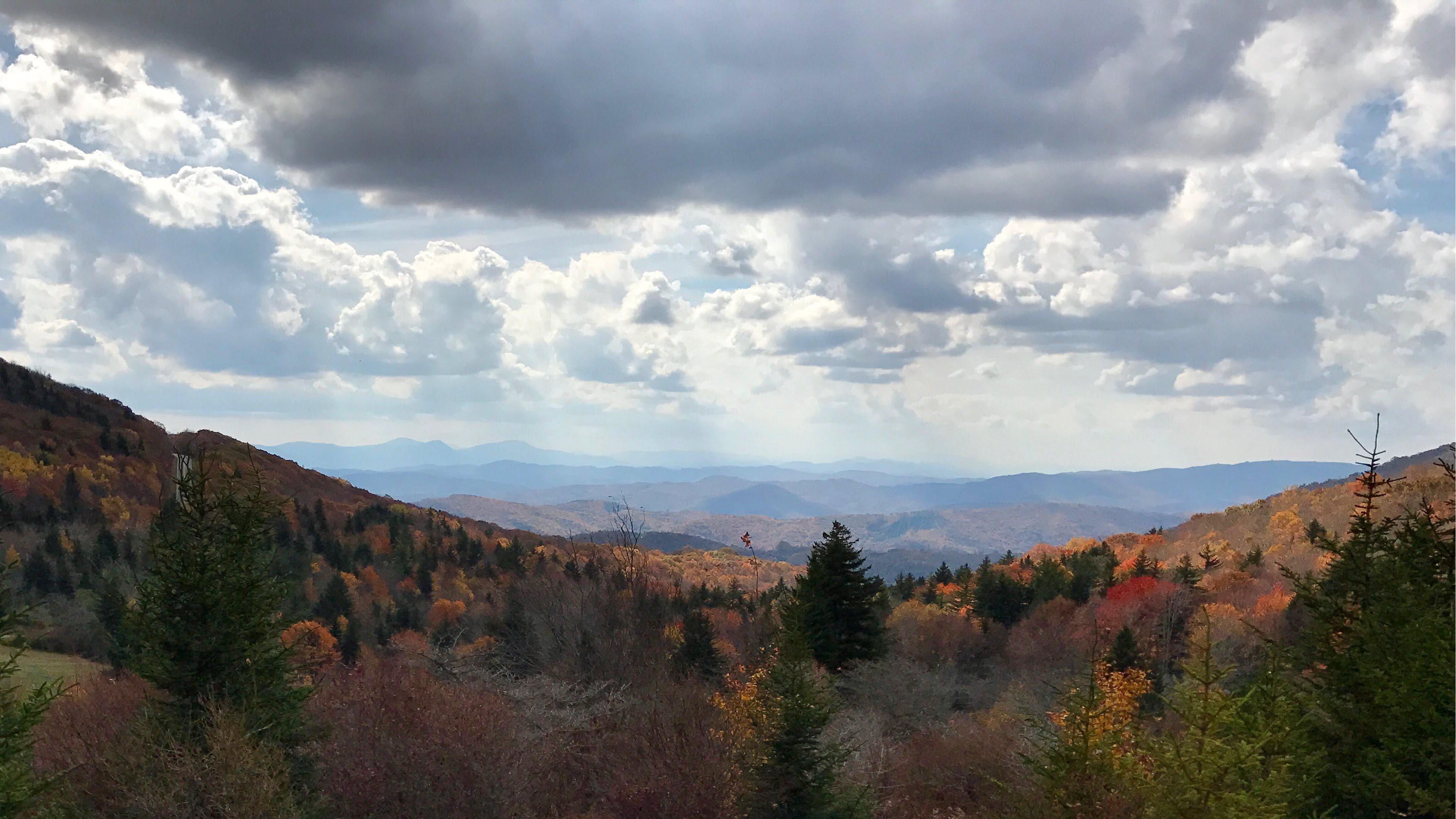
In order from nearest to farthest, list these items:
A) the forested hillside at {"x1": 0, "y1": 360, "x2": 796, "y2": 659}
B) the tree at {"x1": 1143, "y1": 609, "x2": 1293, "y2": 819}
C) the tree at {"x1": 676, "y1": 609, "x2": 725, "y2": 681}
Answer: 1. the tree at {"x1": 1143, "y1": 609, "x2": 1293, "y2": 819}
2. the tree at {"x1": 676, "y1": 609, "x2": 725, "y2": 681}
3. the forested hillside at {"x1": 0, "y1": 360, "x2": 796, "y2": 659}

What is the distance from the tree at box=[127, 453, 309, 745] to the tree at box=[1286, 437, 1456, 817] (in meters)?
19.6

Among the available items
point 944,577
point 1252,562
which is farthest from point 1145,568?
point 944,577

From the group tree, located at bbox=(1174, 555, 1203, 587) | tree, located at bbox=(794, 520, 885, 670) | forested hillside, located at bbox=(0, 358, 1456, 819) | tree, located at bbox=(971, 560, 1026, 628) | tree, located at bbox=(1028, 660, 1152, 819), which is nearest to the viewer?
tree, located at bbox=(1028, 660, 1152, 819)

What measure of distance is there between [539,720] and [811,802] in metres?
10.5

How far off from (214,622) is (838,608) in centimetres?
2563

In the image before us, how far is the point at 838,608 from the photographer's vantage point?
39406mm

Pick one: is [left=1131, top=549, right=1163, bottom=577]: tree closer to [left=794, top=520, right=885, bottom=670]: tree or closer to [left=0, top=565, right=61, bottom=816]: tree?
[left=794, top=520, right=885, bottom=670]: tree

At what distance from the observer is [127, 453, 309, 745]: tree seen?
18703 millimetres

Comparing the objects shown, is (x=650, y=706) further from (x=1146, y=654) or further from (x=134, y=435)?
(x=134, y=435)

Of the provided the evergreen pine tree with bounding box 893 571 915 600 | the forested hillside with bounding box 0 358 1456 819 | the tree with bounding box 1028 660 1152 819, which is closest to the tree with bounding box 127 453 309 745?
the forested hillside with bounding box 0 358 1456 819

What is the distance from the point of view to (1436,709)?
1627 centimetres

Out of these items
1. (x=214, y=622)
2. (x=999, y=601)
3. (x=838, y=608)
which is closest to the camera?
(x=214, y=622)

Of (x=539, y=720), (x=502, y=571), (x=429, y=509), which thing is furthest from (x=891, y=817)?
(x=429, y=509)

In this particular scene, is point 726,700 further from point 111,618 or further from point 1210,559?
point 1210,559
